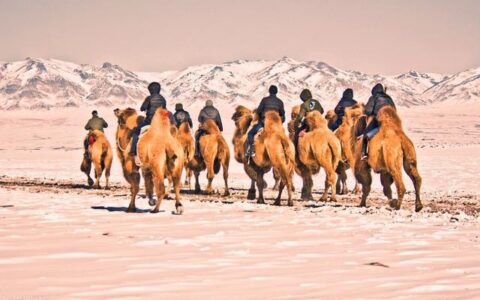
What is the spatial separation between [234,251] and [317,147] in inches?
312

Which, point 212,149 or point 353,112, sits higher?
point 353,112

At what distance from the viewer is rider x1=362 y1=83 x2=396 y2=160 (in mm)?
13303

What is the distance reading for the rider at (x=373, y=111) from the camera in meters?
13.3

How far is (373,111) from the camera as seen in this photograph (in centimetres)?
1376

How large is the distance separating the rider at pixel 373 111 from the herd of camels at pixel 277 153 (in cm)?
18

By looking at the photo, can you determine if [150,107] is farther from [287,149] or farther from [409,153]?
[409,153]

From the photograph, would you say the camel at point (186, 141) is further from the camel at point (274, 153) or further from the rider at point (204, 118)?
the camel at point (274, 153)

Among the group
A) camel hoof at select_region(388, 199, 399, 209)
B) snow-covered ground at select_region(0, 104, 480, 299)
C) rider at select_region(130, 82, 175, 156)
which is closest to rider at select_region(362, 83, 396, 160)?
camel hoof at select_region(388, 199, 399, 209)

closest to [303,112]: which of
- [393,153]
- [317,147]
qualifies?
[317,147]

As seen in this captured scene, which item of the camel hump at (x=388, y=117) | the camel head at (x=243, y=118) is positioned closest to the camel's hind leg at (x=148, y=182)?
the camel hump at (x=388, y=117)

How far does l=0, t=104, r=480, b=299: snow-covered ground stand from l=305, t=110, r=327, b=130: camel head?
1805mm

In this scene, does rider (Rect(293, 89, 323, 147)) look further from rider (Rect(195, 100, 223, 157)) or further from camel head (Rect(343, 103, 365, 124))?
rider (Rect(195, 100, 223, 157))

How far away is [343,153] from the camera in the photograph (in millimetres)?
18484

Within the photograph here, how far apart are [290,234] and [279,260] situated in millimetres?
2179
